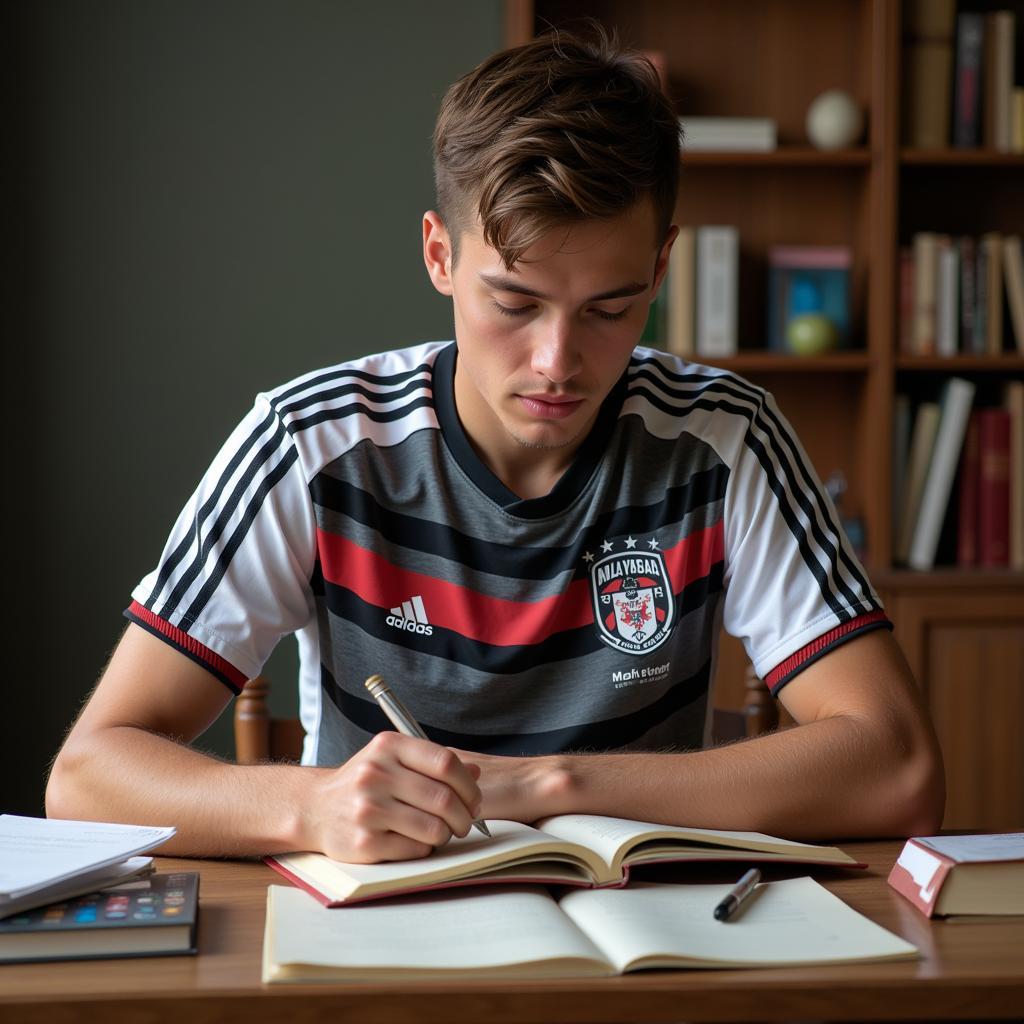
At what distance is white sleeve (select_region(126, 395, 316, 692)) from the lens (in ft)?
4.28

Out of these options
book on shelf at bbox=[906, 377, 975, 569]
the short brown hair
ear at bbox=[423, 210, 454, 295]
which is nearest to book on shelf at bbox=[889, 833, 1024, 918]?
the short brown hair

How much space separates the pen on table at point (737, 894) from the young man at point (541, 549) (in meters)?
0.18

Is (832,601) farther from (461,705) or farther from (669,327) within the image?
(669,327)

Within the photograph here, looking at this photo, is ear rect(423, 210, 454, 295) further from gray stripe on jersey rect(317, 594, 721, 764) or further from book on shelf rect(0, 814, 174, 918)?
book on shelf rect(0, 814, 174, 918)

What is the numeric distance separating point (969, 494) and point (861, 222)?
0.73 m

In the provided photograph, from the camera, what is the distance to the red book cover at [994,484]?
9.62 ft

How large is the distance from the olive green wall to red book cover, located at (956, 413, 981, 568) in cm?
129

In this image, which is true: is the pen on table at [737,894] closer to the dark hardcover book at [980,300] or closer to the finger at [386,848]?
the finger at [386,848]

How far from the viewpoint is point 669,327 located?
9.75 ft

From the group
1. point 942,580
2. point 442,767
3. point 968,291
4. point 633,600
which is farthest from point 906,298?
point 442,767

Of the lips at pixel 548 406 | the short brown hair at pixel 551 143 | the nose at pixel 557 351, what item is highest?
the short brown hair at pixel 551 143

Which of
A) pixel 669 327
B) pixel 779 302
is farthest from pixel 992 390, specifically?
pixel 669 327

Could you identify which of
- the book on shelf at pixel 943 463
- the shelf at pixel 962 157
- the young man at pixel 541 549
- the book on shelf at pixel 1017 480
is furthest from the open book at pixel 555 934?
the shelf at pixel 962 157

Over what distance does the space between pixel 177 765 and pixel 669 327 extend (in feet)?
6.83
